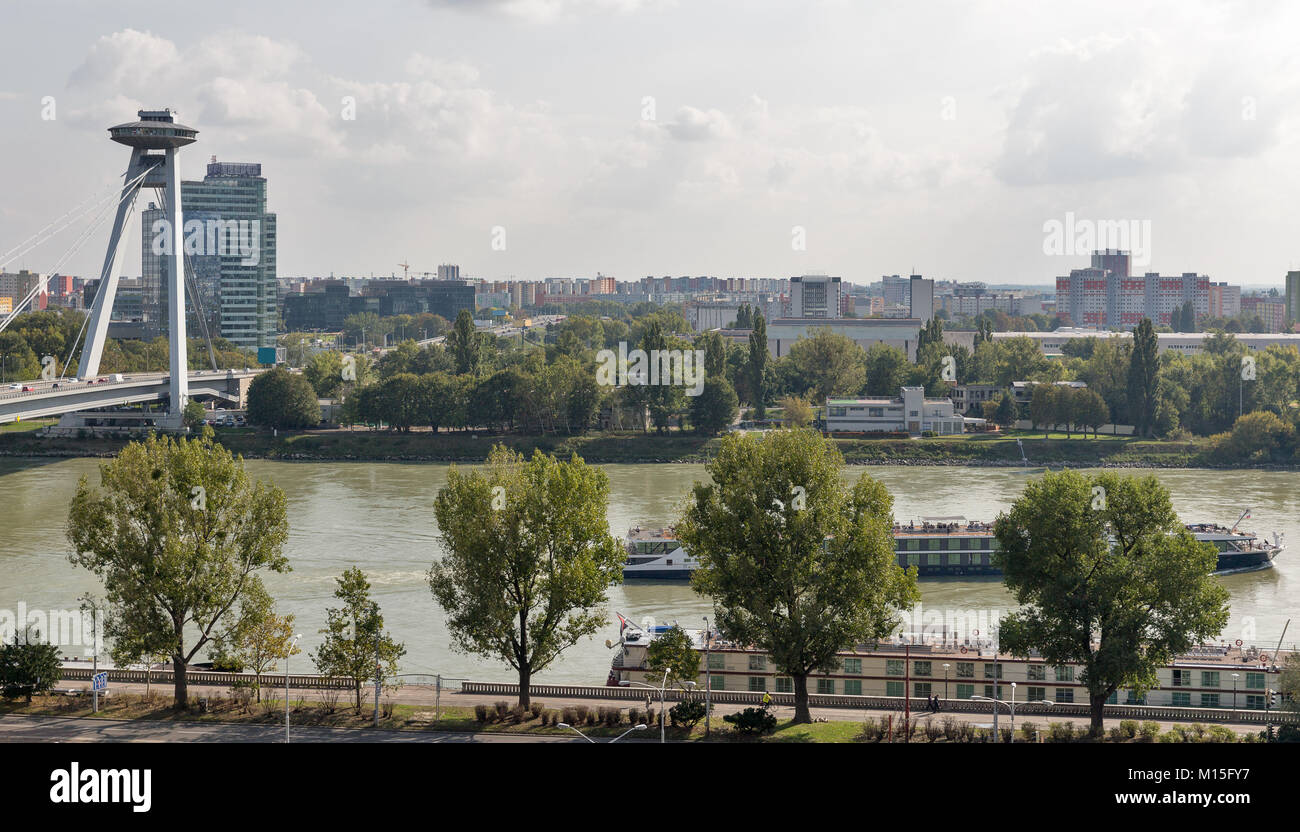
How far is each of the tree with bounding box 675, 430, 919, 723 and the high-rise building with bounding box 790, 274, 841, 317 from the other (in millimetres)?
84182

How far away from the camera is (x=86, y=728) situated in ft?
41.1

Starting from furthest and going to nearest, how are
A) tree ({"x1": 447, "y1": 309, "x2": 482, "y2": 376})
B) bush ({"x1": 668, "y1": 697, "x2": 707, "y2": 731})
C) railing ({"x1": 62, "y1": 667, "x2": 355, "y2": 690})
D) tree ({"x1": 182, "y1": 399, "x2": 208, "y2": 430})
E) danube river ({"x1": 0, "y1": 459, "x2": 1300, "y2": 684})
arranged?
tree ({"x1": 447, "y1": 309, "x2": 482, "y2": 376}) → tree ({"x1": 182, "y1": 399, "x2": 208, "y2": 430}) → danube river ({"x1": 0, "y1": 459, "x2": 1300, "y2": 684}) → railing ({"x1": 62, "y1": 667, "x2": 355, "y2": 690}) → bush ({"x1": 668, "y1": 697, "x2": 707, "y2": 731})

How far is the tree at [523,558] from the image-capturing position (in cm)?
1365

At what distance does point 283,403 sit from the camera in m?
46.4

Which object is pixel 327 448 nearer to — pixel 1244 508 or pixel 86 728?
pixel 1244 508

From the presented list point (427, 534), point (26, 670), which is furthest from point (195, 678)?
point (427, 534)

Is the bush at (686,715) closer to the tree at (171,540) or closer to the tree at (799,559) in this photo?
the tree at (799,559)

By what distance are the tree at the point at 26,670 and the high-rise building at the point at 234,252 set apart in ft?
215

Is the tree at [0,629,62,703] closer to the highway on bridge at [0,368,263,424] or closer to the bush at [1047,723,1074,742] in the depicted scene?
the bush at [1047,723,1074,742]

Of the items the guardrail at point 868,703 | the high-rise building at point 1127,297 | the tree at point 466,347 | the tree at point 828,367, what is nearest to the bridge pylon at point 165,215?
the tree at point 466,347

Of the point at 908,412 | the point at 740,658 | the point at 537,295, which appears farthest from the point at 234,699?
the point at 537,295

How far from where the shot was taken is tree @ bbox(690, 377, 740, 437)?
44312mm

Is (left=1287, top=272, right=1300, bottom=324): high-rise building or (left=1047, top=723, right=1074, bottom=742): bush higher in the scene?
(left=1287, top=272, right=1300, bottom=324): high-rise building

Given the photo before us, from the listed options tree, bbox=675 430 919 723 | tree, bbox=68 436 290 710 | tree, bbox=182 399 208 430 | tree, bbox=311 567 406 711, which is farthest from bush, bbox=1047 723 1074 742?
tree, bbox=182 399 208 430
